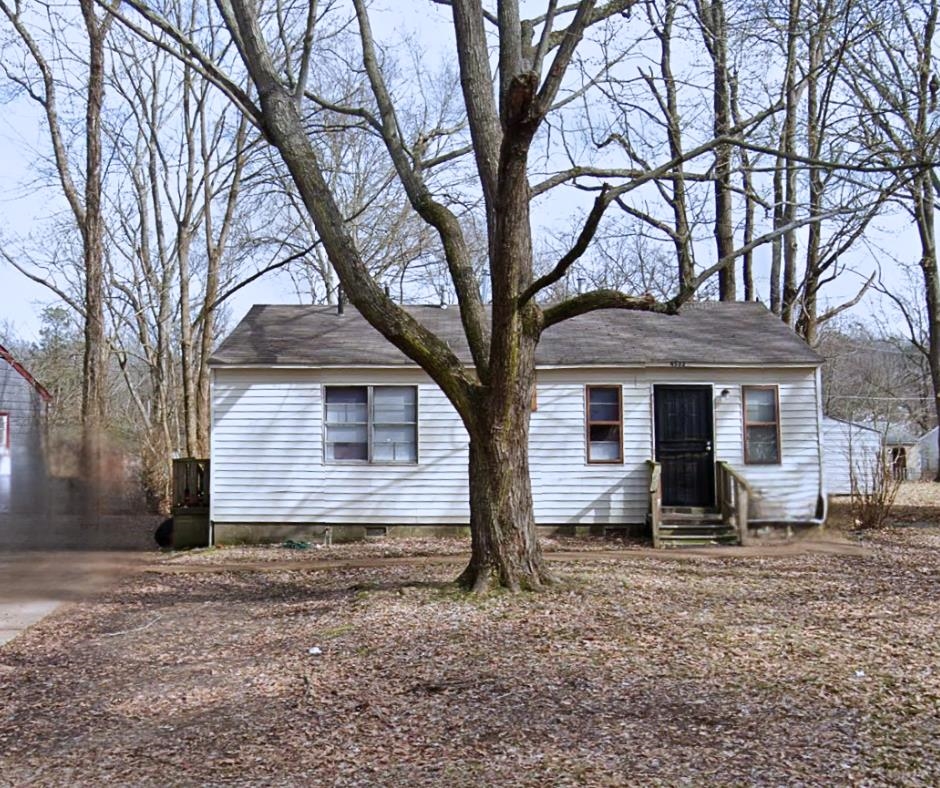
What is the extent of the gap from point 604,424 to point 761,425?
2.39 m

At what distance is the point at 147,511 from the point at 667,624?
42.4 ft

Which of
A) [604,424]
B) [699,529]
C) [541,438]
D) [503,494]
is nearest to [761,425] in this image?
[699,529]

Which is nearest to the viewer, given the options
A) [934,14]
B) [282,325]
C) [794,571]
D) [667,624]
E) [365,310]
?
[667,624]

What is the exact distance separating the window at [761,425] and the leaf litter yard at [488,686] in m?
4.22

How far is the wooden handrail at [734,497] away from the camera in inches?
530

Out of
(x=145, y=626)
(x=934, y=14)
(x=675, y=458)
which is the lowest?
(x=145, y=626)

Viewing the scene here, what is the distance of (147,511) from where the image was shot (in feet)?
58.9

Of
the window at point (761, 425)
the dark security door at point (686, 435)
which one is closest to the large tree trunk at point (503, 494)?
the dark security door at point (686, 435)

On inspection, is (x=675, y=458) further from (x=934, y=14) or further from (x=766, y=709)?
(x=766, y=709)

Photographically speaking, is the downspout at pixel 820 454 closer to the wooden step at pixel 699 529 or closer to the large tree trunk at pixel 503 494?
the wooden step at pixel 699 529

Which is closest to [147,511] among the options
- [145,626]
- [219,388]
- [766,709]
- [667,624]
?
[219,388]

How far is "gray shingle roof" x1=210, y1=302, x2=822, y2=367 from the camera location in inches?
561

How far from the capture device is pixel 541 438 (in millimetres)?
14273

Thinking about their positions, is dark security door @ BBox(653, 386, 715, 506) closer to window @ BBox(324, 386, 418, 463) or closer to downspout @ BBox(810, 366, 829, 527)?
downspout @ BBox(810, 366, 829, 527)
